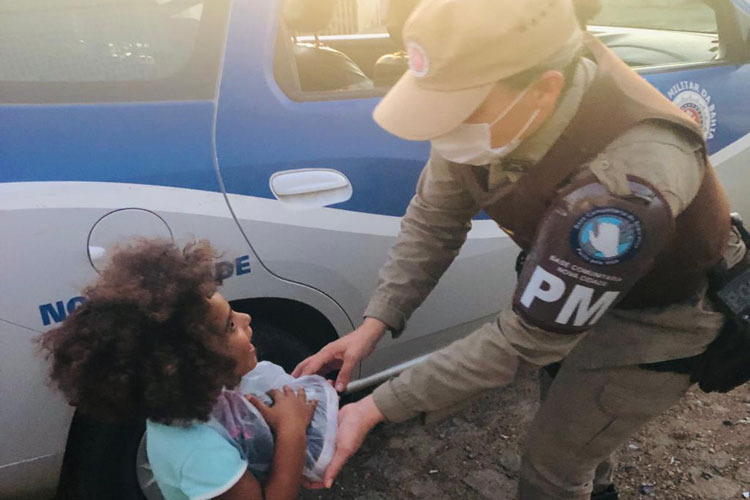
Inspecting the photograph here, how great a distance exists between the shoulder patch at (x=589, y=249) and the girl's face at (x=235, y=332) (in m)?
0.60

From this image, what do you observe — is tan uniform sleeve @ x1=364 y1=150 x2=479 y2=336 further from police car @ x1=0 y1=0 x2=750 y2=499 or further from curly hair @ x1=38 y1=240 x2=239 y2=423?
curly hair @ x1=38 y1=240 x2=239 y2=423

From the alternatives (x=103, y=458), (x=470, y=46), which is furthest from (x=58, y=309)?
(x=470, y=46)

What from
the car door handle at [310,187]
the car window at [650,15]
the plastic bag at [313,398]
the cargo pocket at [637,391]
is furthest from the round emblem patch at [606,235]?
the car window at [650,15]

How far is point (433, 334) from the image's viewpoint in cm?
246

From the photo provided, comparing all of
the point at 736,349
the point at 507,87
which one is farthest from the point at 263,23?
the point at 736,349

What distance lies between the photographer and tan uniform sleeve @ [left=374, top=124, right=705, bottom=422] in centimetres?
124

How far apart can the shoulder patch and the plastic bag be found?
54cm

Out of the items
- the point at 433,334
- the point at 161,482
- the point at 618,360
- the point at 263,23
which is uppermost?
the point at 263,23

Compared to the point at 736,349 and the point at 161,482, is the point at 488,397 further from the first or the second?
the point at 161,482

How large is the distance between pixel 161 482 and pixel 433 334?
1214 mm

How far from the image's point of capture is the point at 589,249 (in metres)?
1.21

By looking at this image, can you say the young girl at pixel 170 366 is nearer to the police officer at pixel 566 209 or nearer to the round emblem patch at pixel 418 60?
the police officer at pixel 566 209

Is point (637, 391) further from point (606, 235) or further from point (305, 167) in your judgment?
point (305, 167)

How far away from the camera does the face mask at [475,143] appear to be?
1295mm
